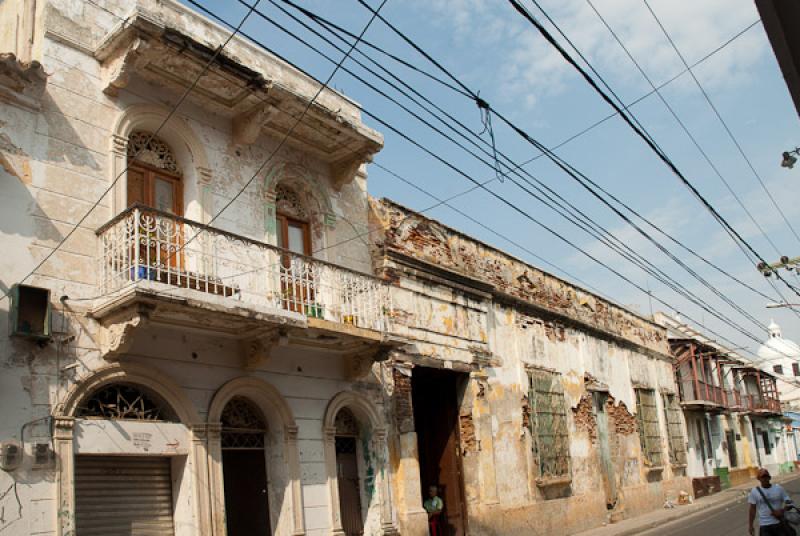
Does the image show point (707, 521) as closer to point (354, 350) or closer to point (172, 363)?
point (354, 350)

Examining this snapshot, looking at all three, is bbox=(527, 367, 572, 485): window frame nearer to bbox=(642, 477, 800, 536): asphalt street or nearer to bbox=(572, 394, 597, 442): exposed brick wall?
bbox=(572, 394, 597, 442): exposed brick wall

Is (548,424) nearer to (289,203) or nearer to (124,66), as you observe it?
(289,203)

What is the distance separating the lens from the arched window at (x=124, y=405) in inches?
347

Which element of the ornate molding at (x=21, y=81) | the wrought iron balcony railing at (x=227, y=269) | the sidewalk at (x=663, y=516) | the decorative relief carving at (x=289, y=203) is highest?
the ornate molding at (x=21, y=81)

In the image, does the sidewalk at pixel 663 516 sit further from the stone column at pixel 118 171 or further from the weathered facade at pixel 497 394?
the stone column at pixel 118 171

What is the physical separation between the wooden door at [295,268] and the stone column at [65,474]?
10.3 ft

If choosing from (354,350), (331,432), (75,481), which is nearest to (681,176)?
(354,350)

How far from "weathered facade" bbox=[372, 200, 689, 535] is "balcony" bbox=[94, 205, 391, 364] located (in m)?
2.04

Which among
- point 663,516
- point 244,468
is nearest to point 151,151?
point 244,468

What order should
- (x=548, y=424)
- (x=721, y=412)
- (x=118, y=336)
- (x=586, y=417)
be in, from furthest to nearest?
(x=721, y=412) → (x=586, y=417) → (x=548, y=424) → (x=118, y=336)

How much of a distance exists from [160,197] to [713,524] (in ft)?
48.5

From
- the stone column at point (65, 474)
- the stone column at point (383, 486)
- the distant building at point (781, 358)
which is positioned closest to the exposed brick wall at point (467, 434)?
the stone column at point (383, 486)

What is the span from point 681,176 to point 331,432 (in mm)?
6269

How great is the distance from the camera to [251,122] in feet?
36.8
